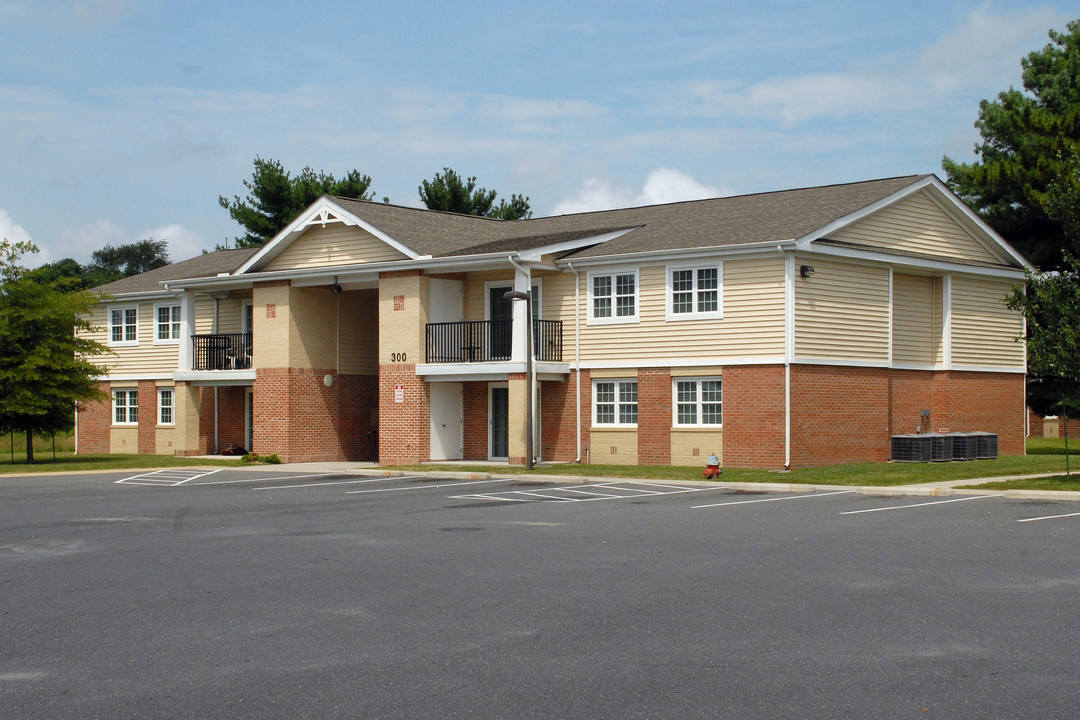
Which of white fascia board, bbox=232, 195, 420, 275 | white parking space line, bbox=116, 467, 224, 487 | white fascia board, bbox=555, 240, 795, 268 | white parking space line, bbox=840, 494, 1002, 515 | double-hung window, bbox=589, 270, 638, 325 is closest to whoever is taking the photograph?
white parking space line, bbox=840, 494, 1002, 515

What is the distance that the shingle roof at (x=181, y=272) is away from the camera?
42.3 meters

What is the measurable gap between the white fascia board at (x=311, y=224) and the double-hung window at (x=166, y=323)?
7.26 m

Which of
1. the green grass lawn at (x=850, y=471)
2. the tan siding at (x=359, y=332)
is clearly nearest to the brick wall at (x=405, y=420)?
the green grass lawn at (x=850, y=471)

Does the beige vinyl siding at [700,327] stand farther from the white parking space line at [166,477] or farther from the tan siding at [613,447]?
the white parking space line at [166,477]

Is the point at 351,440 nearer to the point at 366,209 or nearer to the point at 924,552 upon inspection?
the point at 366,209

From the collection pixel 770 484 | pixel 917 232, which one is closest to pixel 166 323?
pixel 917 232

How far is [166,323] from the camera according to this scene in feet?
139

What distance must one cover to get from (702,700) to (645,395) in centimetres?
2294

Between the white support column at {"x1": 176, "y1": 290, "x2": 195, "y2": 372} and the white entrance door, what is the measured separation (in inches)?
414

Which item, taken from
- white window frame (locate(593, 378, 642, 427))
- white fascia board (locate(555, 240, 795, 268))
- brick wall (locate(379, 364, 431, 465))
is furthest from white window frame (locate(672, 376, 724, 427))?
brick wall (locate(379, 364, 431, 465))

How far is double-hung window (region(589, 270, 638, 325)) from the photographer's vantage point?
3045 centimetres

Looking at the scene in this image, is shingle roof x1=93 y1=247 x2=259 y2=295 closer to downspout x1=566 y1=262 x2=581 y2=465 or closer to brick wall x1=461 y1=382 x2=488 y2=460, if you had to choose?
brick wall x1=461 y1=382 x2=488 y2=460

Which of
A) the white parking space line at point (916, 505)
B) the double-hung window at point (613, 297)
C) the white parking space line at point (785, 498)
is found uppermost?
the double-hung window at point (613, 297)

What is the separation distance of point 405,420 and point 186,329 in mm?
10553
